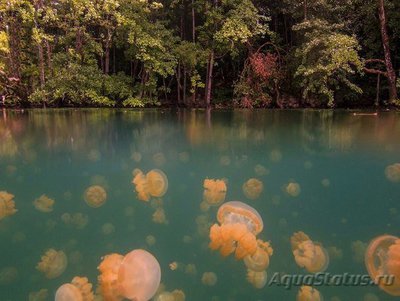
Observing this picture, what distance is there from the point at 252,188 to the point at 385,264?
1.40 meters

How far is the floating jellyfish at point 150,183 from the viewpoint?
2849 millimetres

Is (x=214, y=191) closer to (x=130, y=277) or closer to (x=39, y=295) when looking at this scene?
(x=130, y=277)

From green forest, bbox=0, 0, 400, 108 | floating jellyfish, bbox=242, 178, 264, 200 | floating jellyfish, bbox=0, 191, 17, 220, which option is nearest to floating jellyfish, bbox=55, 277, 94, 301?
floating jellyfish, bbox=0, 191, 17, 220

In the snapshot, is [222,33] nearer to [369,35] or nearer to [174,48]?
[174,48]

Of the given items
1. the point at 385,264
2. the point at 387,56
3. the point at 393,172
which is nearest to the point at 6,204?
the point at 385,264

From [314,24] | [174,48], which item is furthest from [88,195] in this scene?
[174,48]

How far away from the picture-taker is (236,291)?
1582mm

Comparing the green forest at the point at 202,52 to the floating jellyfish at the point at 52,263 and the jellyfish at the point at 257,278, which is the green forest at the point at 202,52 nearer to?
the jellyfish at the point at 257,278

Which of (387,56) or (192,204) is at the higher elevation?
(387,56)

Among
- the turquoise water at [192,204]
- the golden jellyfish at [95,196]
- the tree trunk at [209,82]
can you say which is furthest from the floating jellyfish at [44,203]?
the tree trunk at [209,82]

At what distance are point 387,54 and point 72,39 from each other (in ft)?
36.3

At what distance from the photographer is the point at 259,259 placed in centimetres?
182

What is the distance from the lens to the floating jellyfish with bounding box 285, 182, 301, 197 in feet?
9.29

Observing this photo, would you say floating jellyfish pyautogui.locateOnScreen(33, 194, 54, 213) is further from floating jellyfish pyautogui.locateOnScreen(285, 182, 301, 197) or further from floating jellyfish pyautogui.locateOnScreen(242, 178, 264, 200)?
floating jellyfish pyautogui.locateOnScreen(285, 182, 301, 197)
